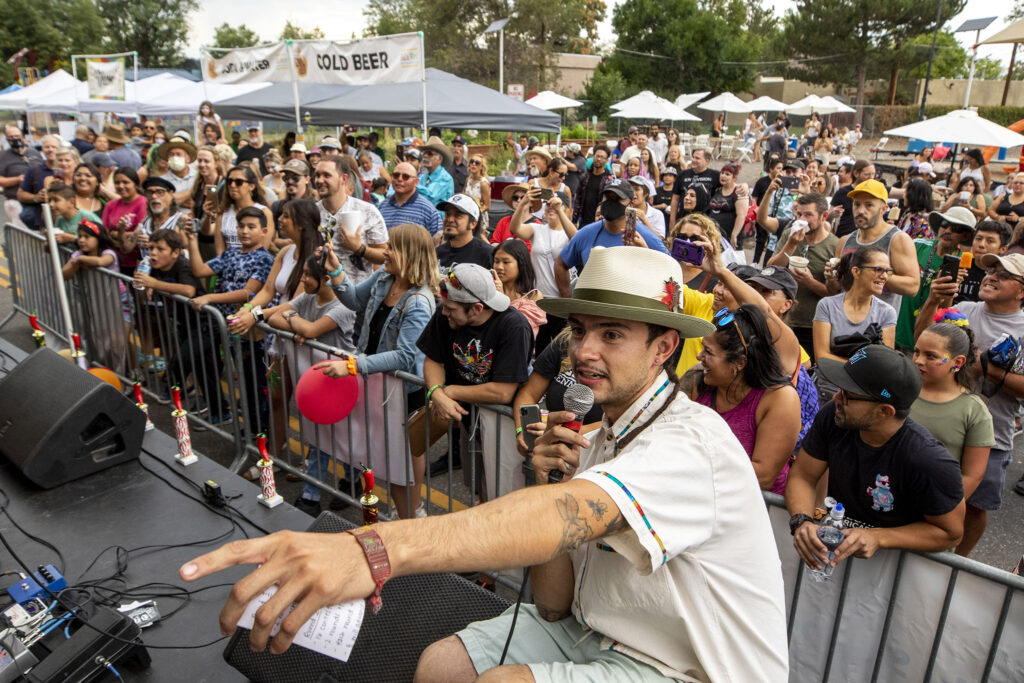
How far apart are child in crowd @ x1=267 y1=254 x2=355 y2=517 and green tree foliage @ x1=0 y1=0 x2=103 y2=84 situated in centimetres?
5281

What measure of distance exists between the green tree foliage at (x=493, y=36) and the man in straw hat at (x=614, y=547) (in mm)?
40686

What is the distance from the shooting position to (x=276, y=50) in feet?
41.2

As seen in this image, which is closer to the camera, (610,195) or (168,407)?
(610,195)

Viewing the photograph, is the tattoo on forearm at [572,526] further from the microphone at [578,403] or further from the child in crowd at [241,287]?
the child in crowd at [241,287]

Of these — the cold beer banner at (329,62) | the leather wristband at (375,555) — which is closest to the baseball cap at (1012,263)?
the leather wristband at (375,555)

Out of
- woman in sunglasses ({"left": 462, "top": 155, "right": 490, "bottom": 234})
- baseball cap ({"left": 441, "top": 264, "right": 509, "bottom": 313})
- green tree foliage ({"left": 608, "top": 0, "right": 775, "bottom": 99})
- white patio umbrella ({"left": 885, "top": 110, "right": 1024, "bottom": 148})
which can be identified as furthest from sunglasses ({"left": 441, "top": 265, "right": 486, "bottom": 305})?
green tree foliage ({"left": 608, "top": 0, "right": 775, "bottom": 99})

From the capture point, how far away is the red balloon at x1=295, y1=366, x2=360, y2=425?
13.6 feet

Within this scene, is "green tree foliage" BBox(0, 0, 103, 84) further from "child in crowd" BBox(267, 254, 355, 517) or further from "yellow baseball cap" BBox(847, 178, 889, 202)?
"yellow baseball cap" BBox(847, 178, 889, 202)

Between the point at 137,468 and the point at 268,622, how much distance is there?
12.6 feet

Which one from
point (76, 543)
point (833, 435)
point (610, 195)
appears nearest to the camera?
point (833, 435)

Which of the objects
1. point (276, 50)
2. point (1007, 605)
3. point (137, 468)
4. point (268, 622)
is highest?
point (276, 50)

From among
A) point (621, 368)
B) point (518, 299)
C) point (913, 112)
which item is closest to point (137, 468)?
point (518, 299)

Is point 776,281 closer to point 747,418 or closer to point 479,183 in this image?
point 747,418

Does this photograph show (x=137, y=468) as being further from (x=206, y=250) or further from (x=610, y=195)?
(x=610, y=195)
